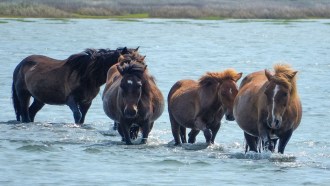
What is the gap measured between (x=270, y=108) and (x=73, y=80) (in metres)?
5.39

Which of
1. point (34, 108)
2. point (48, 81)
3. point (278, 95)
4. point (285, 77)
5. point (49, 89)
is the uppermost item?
point (285, 77)

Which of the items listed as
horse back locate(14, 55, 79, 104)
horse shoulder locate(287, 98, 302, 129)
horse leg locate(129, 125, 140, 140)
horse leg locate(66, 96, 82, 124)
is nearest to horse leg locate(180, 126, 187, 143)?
horse leg locate(129, 125, 140, 140)

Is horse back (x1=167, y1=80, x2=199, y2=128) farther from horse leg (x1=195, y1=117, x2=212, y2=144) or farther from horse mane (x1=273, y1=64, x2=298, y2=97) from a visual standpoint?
horse mane (x1=273, y1=64, x2=298, y2=97)

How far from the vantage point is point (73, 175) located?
12.5 metres

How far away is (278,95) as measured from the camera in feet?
41.5

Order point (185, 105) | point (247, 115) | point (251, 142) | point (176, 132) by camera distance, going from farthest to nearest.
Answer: point (176, 132) < point (185, 105) < point (251, 142) < point (247, 115)

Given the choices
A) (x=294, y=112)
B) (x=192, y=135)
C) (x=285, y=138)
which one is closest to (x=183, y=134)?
(x=192, y=135)

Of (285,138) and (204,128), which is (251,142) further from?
(204,128)

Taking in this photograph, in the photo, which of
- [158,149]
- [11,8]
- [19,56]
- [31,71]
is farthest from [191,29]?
[158,149]

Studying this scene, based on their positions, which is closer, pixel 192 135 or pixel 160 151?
pixel 160 151

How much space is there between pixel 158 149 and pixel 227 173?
1.97 m

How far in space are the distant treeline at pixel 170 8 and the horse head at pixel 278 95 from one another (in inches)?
1960

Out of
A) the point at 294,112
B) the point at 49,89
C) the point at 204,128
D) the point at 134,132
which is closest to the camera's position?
the point at 294,112

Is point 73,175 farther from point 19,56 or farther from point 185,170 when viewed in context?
point 19,56
